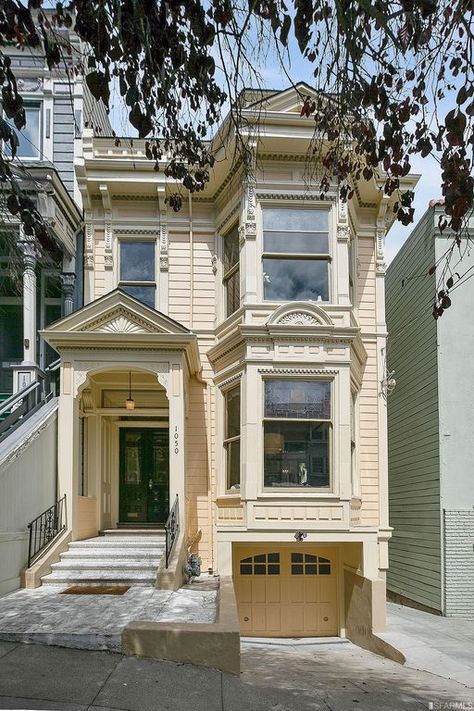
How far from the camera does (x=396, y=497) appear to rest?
18328 millimetres

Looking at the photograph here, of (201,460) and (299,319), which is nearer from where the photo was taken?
(299,319)

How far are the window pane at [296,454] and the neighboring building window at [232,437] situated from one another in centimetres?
77

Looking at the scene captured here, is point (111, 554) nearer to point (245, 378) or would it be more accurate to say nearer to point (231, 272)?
point (245, 378)

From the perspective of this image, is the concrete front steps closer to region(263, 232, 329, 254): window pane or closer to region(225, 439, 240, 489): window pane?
region(225, 439, 240, 489): window pane

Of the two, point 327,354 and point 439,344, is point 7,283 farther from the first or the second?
point 439,344

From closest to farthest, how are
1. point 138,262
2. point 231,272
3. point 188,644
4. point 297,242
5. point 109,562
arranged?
point 188,644 → point 109,562 → point 297,242 → point 231,272 → point 138,262

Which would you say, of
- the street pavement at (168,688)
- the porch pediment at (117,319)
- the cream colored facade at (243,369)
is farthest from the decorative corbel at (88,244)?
the street pavement at (168,688)

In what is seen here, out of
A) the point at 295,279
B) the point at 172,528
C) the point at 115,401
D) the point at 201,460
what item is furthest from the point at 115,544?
the point at 295,279

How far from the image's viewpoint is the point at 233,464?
538 inches

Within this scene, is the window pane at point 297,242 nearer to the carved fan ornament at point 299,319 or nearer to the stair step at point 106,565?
the carved fan ornament at point 299,319

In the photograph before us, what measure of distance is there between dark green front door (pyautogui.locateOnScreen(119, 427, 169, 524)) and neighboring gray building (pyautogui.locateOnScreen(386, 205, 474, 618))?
5.56 meters

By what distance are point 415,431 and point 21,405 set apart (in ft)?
29.5

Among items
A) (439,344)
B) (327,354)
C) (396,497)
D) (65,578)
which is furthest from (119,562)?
(396,497)

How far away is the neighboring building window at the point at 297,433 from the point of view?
12859 millimetres
